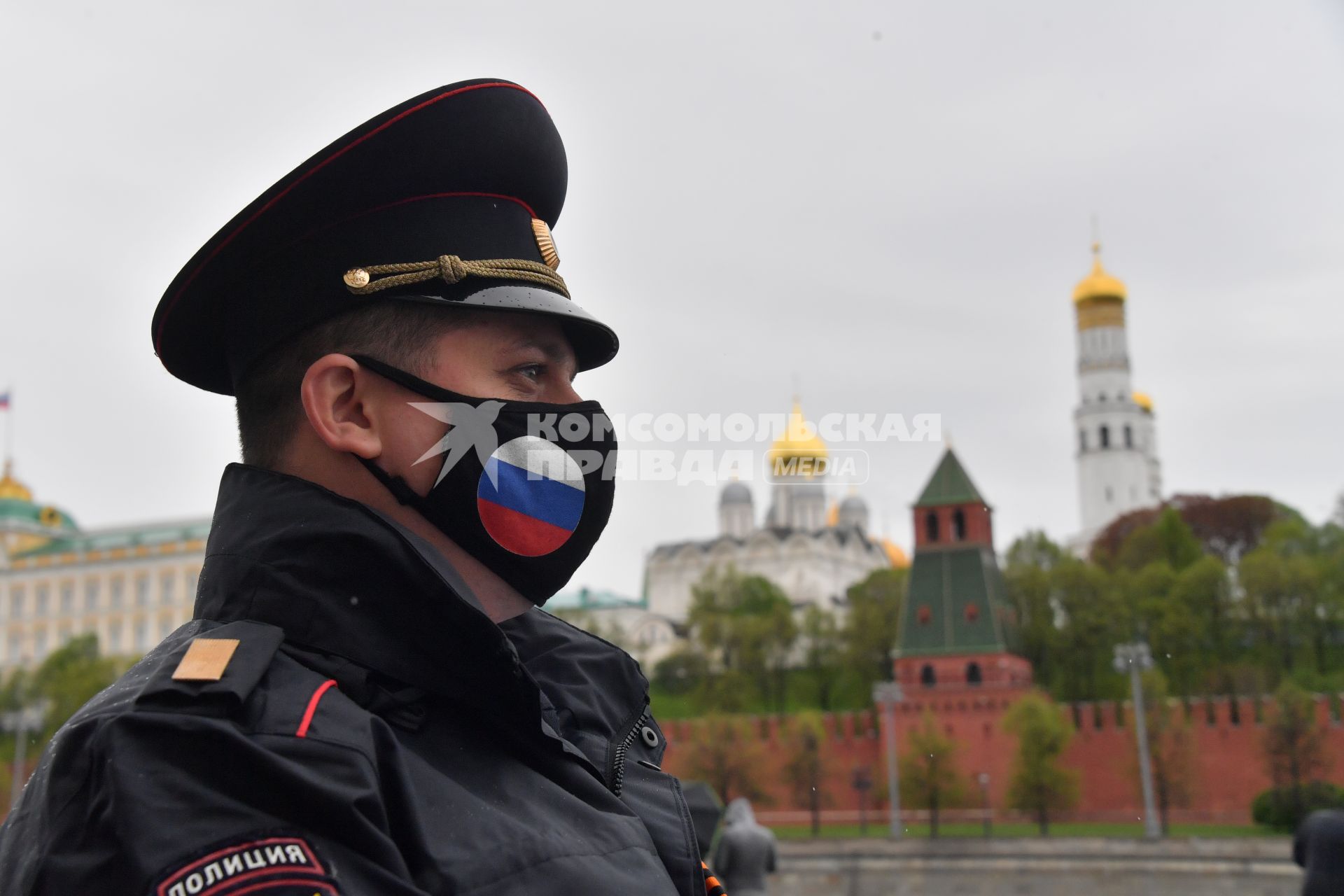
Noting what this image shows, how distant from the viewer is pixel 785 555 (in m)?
81.4

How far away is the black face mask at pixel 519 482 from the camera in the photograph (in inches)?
57.9

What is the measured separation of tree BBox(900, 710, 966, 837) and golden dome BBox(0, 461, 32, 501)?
54.9 m

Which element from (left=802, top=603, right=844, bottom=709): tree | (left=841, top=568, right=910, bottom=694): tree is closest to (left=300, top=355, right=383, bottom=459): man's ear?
(left=841, top=568, right=910, bottom=694): tree

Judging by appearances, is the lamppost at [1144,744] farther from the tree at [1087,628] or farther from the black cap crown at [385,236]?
the black cap crown at [385,236]

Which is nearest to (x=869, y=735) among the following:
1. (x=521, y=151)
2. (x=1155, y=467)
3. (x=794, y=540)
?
(x=794, y=540)

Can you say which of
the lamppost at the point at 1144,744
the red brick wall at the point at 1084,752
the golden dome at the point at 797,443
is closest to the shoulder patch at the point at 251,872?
the golden dome at the point at 797,443

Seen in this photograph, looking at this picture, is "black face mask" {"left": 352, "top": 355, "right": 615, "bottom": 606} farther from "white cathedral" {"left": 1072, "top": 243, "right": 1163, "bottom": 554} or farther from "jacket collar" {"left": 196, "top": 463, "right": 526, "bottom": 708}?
"white cathedral" {"left": 1072, "top": 243, "right": 1163, "bottom": 554}

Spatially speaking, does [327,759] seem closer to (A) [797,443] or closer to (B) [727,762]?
(A) [797,443]

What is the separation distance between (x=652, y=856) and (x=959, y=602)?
1850 inches

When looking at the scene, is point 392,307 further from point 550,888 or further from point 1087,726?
point 1087,726

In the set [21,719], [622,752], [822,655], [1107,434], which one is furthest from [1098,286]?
[622,752]

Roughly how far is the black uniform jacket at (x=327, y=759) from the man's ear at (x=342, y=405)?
8 cm

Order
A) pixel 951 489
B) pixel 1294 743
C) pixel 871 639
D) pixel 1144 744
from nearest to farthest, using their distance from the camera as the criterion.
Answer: pixel 1144 744
pixel 1294 743
pixel 951 489
pixel 871 639

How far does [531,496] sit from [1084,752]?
1702 inches
